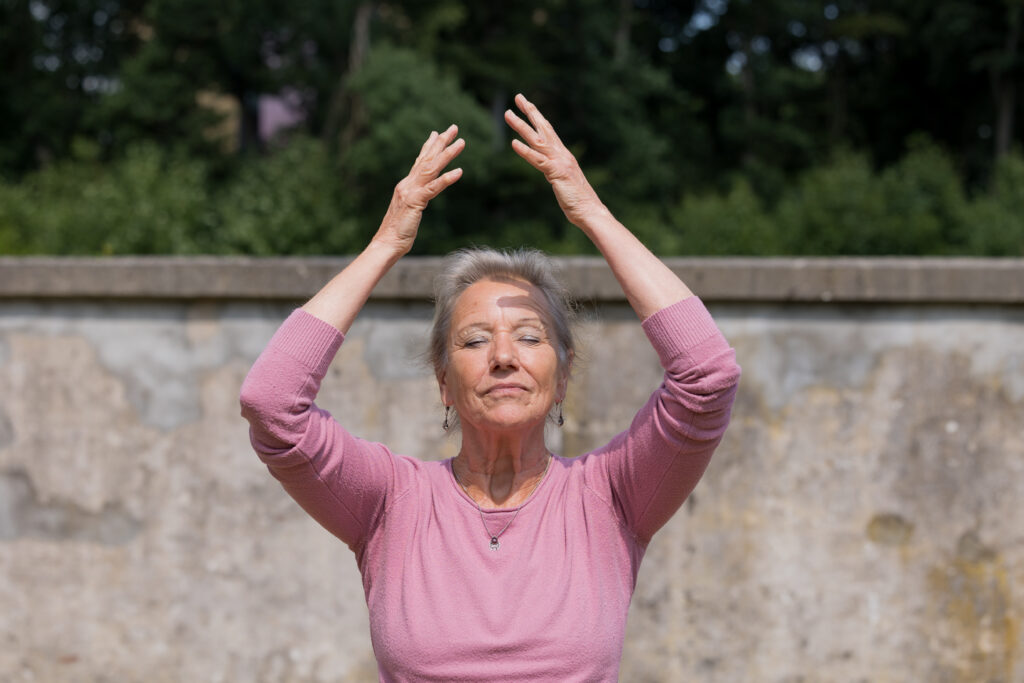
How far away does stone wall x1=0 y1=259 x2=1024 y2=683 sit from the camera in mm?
3881

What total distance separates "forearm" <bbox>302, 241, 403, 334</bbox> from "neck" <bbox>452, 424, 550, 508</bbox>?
352 mm

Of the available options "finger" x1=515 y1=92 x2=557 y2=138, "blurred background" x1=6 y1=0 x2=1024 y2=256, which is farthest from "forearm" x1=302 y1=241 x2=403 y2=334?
"blurred background" x1=6 y1=0 x2=1024 y2=256

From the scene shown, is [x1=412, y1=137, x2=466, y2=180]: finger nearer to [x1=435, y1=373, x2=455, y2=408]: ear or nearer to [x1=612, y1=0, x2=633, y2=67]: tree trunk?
[x1=435, y1=373, x2=455, y2=408]: ear

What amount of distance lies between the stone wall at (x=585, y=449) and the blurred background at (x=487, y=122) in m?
8.99

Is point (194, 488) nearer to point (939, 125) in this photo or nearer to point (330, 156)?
point (330, 156)

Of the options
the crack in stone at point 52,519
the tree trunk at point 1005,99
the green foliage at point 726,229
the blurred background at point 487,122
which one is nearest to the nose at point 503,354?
the crack in stone at point 52,519

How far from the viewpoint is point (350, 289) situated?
1916 millimetres

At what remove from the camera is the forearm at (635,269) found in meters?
1.85

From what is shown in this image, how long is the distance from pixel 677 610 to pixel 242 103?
73.7 ft

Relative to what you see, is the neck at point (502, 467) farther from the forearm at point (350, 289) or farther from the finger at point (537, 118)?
the finger at point (537, 118)

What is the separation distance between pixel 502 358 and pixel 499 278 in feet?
0.72

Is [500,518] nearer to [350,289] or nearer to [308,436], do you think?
[308,436]

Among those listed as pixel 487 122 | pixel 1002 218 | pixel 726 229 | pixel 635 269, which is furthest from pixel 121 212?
pixel 635 269

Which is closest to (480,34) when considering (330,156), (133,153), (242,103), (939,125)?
(330,156)
